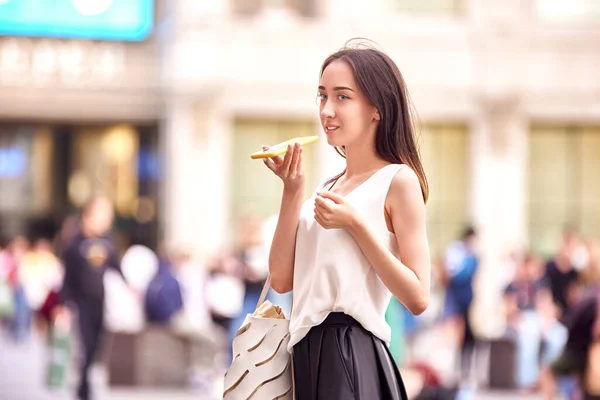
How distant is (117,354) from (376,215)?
11.9 meters

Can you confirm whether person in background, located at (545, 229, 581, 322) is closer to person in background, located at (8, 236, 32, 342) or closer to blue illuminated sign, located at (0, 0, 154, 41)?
person in background, located at (8, 236, 32, 342)

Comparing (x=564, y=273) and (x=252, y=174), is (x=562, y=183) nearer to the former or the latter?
(x=252, y=174)

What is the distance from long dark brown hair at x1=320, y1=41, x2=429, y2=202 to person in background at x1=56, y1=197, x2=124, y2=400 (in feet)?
26.8

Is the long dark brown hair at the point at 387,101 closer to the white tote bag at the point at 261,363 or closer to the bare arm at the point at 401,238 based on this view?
the bare arm at the point at 401,238

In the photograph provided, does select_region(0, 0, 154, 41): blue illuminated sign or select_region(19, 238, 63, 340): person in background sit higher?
select_region(0, 0, 154, 41): blue illuminated sign

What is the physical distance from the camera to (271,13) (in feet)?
90.4

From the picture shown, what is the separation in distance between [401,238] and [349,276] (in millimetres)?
176

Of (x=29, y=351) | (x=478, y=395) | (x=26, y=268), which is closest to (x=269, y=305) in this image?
(x=478, y=395)

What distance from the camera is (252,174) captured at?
89.9 ft

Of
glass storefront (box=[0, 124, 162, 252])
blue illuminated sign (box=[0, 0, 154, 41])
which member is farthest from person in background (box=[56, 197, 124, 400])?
blue illuminated sign (box=[0, 0, 154, 41])

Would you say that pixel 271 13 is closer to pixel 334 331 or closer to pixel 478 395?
pixel 478 395

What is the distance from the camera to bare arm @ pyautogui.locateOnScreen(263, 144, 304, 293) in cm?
353

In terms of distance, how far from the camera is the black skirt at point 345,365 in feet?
11.4

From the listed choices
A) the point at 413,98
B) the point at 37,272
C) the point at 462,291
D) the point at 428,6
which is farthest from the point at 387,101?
the point at 428,6
